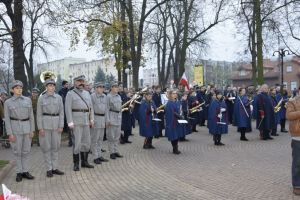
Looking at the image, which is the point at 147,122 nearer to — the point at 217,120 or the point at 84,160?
the point at 217,120

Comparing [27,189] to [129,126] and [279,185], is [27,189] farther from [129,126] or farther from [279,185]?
[129,126]

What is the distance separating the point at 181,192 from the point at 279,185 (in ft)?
6.52

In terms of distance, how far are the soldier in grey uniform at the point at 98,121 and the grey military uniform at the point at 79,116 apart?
828 millimetres

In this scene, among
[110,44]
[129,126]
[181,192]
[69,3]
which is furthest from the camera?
[110,44]

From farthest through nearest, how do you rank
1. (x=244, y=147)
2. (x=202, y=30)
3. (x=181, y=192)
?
1. (x=202, y=30)
2. (x=244, y=147)
3. (x=181, y=192)

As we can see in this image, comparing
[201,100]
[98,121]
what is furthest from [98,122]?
[201,100]

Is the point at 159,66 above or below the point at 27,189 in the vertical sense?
above

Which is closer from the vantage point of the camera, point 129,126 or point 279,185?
point 279,185

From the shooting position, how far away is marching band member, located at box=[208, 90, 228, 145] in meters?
13.8

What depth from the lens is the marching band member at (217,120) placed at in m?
13.8

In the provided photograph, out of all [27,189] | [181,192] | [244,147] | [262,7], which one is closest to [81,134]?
[27,189]

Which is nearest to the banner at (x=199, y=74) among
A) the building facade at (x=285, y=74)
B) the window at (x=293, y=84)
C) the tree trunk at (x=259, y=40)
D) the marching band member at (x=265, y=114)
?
the tree trunk at (x=259, y=40)

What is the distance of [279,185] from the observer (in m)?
8.21

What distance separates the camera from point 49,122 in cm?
916
